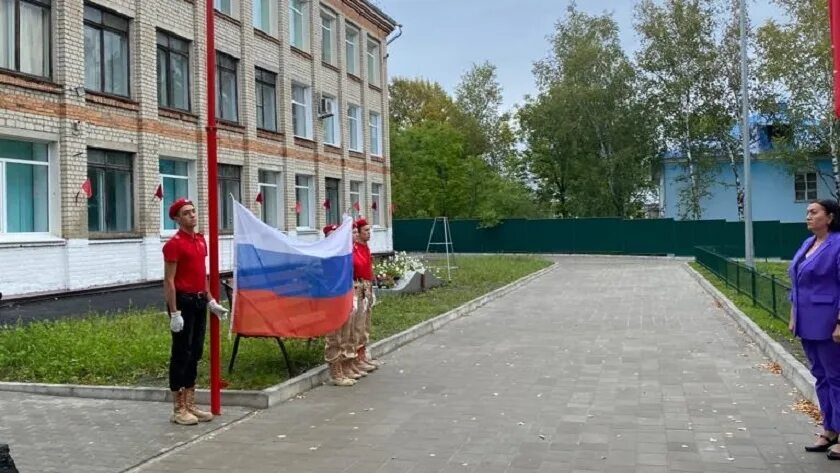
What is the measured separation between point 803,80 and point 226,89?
26056mm

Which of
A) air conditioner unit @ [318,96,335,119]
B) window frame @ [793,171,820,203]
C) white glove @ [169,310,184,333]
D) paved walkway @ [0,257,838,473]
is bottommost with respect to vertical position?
paved walkway @ [0,257,838,473]

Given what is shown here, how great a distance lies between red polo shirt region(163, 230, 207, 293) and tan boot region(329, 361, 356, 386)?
92.4 inches

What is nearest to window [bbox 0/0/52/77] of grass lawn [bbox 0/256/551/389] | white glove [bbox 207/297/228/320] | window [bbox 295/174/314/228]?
grass lawn [bbox 0/256/551/389]

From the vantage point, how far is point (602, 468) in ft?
19.0

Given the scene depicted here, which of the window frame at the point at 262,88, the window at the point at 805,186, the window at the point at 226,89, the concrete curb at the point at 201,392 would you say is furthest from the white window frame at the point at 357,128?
A: the window at the point at 805,186

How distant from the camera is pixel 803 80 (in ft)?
118

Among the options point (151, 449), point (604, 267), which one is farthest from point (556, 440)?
point (604, 267)

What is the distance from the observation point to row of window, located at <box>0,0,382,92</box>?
15852 millimetres

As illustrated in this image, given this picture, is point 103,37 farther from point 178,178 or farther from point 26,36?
point 178,178

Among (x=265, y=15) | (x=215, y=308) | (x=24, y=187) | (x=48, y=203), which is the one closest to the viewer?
(x=215, y=308)

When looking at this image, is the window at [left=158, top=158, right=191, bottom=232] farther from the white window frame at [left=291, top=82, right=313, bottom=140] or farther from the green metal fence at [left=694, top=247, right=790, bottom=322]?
the green metal fence at [left=694, top=247, right=790, bottom=322]

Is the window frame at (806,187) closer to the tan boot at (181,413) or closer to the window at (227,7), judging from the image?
the window at (227,7)

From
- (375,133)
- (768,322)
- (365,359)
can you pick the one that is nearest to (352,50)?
(375,133)

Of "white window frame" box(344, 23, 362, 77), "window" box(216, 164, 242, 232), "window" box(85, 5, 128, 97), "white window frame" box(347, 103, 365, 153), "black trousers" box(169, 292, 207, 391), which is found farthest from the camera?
"white window frame" box(347, 103, 365, 153)
